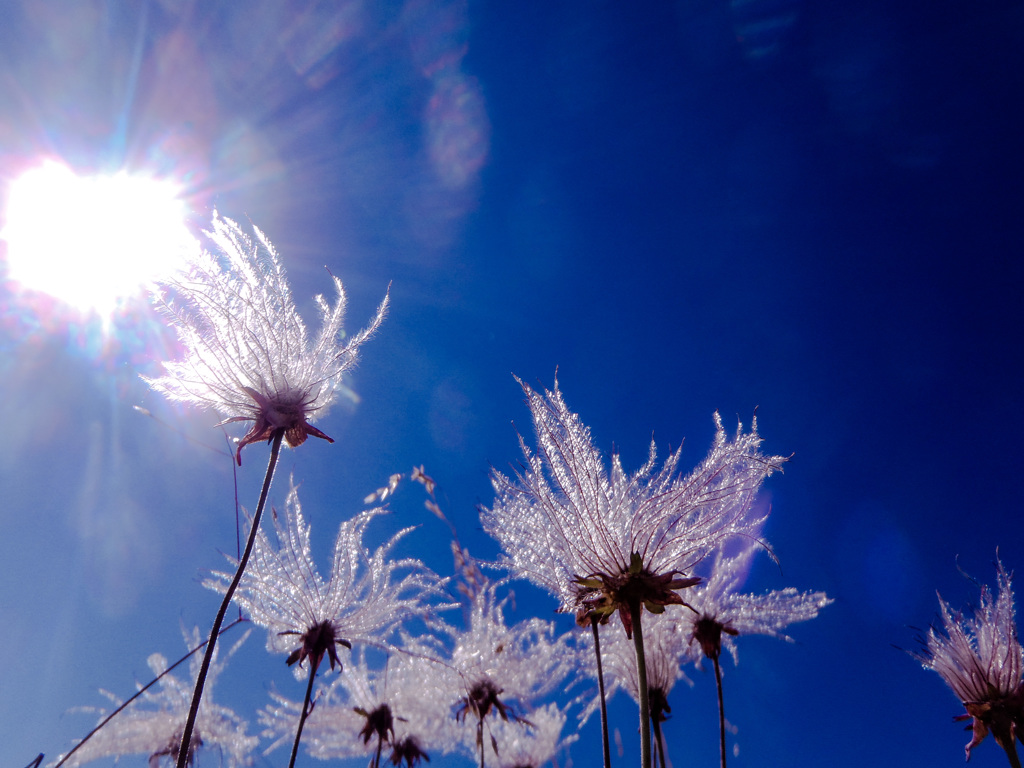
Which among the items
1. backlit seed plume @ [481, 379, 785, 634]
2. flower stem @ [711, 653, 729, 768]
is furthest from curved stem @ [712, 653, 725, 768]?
backlit seed plume @ [481, 379, 785, 634]

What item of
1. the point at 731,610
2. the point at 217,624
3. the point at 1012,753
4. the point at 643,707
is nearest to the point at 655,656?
the point at 731,610

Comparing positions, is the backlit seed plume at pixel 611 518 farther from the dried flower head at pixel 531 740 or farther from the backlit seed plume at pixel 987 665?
the dried flower head at pixel 531 740

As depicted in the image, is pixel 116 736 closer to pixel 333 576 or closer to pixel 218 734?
pixel 218 734

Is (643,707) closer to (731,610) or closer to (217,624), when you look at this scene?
(217,624)

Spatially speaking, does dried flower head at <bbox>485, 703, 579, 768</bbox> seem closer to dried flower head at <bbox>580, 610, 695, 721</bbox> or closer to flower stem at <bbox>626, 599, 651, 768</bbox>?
dried flower head at <bbox>580, 610, 695, 721</bbox>

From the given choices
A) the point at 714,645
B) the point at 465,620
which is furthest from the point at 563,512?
the point at 465,620

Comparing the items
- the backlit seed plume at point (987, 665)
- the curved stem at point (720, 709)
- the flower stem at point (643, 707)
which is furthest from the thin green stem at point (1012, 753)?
the flower stem at point (643, 707)
